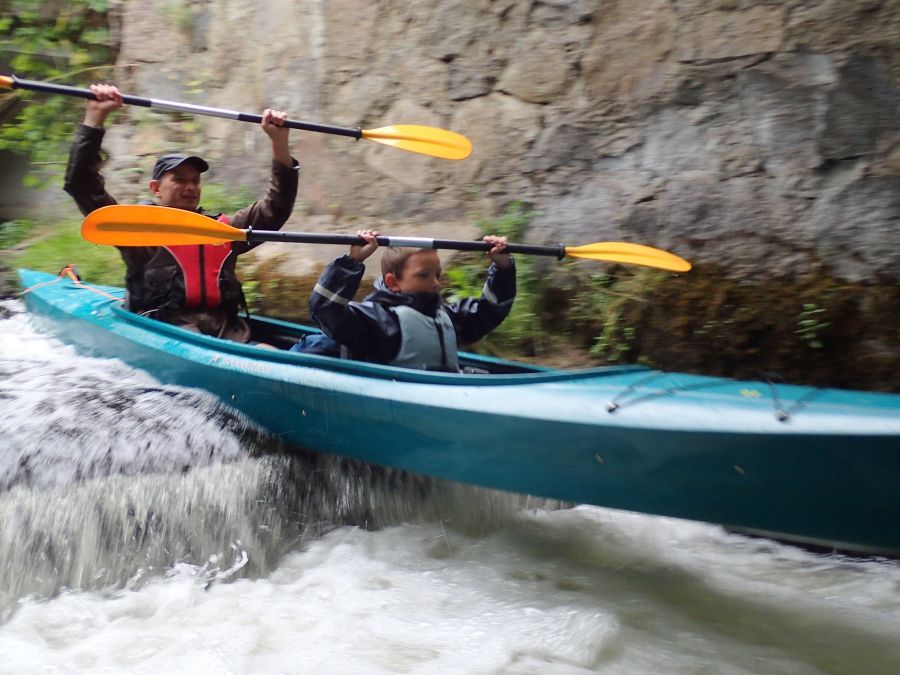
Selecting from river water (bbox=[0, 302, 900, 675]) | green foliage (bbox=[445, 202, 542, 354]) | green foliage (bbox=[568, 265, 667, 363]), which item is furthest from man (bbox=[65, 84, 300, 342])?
green foliage (bbox=[568, 265, 667, 363])

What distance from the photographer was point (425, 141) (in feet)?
12.1

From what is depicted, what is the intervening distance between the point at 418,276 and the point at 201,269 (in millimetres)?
1037

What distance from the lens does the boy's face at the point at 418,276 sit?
2.83 m

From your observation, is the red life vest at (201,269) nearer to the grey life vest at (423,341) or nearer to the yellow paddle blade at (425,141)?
the yellow paddle blade at (425,141)

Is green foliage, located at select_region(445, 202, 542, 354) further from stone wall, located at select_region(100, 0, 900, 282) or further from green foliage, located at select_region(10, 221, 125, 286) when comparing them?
green foliage, located at select_region(10, 221, 125, 286)

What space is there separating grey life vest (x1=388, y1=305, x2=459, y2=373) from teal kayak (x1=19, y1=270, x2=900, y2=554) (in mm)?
163

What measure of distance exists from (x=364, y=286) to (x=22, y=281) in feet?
6.14

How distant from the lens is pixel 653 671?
2178 mm

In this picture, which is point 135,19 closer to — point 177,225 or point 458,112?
point 458,112

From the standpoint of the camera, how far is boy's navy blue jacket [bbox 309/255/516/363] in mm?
2662

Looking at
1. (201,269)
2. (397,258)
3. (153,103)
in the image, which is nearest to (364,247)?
(397,258)

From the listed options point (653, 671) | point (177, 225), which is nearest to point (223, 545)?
point (177, 225)

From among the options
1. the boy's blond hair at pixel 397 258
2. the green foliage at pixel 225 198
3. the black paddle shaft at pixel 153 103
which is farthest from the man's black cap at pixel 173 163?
the green foliage at pixel 225 198

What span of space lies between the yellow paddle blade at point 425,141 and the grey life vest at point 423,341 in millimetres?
1047
